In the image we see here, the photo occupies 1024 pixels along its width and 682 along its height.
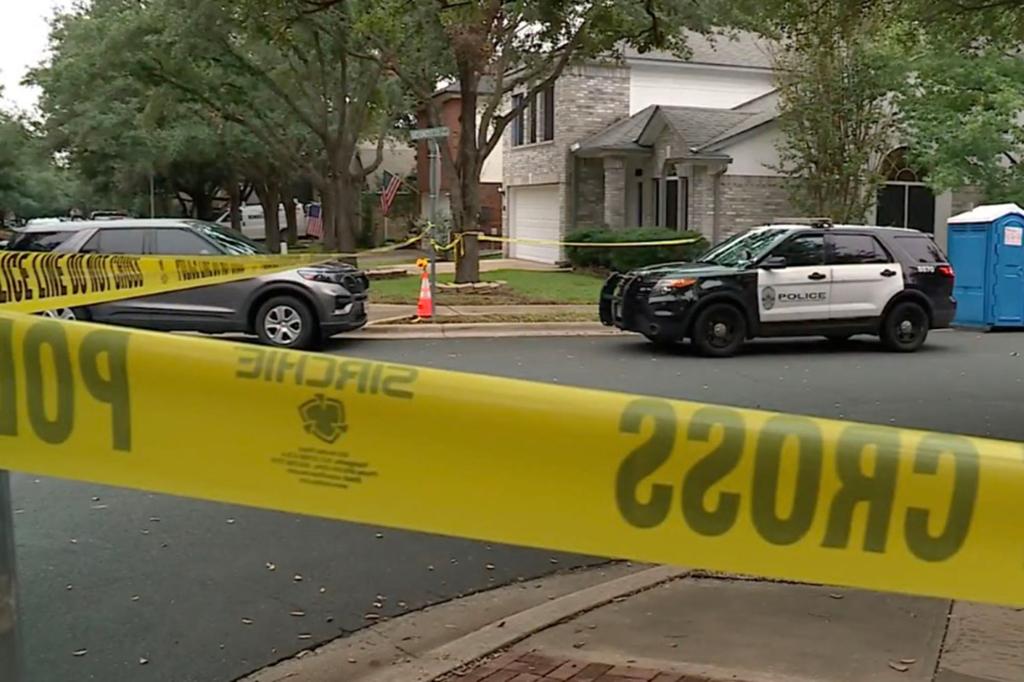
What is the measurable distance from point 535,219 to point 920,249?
784 inches

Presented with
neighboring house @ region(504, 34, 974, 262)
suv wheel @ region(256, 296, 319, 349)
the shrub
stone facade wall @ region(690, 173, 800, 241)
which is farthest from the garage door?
suv wheel @ region(256, 296, 319, 349)

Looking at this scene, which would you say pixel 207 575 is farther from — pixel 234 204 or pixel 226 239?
pixel 234 204

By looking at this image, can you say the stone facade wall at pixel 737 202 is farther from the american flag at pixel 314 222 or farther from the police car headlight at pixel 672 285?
the american flag at pixel 314 222

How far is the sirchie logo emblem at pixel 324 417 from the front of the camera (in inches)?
83.3

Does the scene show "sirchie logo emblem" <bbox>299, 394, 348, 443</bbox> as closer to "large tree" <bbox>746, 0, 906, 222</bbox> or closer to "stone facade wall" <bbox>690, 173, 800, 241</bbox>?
"large tree" <bbox>746, 0, 906, 222</bbox>

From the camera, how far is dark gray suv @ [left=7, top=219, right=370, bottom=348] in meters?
12.4

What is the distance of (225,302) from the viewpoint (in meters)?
12.4

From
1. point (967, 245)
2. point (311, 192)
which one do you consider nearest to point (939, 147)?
point (967, 245)

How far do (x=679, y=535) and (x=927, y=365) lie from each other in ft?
36.5

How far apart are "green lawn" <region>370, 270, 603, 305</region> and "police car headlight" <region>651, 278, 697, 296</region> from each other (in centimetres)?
545

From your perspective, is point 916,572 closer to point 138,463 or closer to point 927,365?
point 138,463

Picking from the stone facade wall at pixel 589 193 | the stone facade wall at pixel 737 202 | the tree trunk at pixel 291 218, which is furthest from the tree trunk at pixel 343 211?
the tree trunk at pixel 291 218

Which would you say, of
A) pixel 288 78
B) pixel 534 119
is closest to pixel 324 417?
pixel 288 78

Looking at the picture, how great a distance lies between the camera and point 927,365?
12078 millimetres
